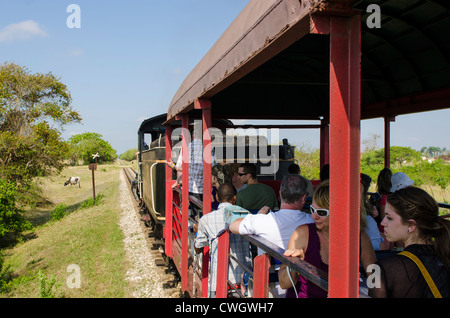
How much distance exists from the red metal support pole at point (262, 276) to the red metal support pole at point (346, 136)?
795 millimetres

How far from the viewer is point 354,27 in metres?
1.39

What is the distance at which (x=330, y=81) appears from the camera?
1446 mm

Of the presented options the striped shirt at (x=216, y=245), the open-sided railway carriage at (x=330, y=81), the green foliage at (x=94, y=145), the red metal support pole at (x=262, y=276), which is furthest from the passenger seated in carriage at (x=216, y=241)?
the green foliage at (x=94, y=145)

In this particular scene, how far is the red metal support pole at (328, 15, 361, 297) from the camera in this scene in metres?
1.39

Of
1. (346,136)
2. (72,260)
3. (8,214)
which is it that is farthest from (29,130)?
(346,136)

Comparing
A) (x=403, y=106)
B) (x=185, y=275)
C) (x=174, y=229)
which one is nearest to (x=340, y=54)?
(x=403, y=106)

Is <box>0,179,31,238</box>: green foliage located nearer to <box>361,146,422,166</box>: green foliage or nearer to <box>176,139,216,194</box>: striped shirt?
<box>176,139,216,194</box>: striped shirt

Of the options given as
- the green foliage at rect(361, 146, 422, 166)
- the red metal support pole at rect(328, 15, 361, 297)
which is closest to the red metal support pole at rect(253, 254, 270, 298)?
the red metal support pole at rect(328, 15, 361, 297)

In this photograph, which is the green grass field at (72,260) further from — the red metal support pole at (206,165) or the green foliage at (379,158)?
the green foliage at (379,158)

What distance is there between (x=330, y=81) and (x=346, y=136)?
9.2 inches

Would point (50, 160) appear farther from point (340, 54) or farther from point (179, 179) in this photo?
point (340, 54)
